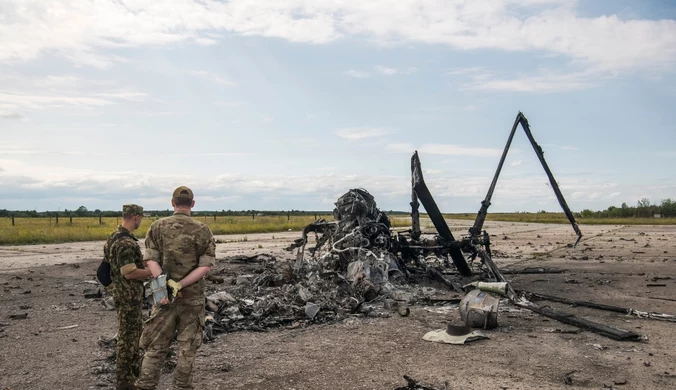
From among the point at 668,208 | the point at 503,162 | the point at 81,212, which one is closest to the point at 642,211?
the point at 668,208

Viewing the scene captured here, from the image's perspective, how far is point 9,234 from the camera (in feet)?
107

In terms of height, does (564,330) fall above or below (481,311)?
below

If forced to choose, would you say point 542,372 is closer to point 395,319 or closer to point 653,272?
point 395,319

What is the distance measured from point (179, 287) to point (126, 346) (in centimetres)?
131

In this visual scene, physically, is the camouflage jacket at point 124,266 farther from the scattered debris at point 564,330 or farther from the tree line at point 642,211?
the tree line at point 642,211

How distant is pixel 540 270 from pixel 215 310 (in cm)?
1111

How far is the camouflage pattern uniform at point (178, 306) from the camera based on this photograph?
5.46 metres

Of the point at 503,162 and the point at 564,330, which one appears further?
the point at 503,162

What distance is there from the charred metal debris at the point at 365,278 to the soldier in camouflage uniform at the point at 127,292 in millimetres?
2482

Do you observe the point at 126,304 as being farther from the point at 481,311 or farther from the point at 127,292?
the point at 481,311

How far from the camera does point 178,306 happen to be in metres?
5.57

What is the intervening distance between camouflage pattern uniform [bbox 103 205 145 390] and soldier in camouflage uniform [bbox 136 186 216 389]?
56 centimetres

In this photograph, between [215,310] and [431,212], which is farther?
[431,212]

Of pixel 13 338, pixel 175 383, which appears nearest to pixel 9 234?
pixel 13 338
